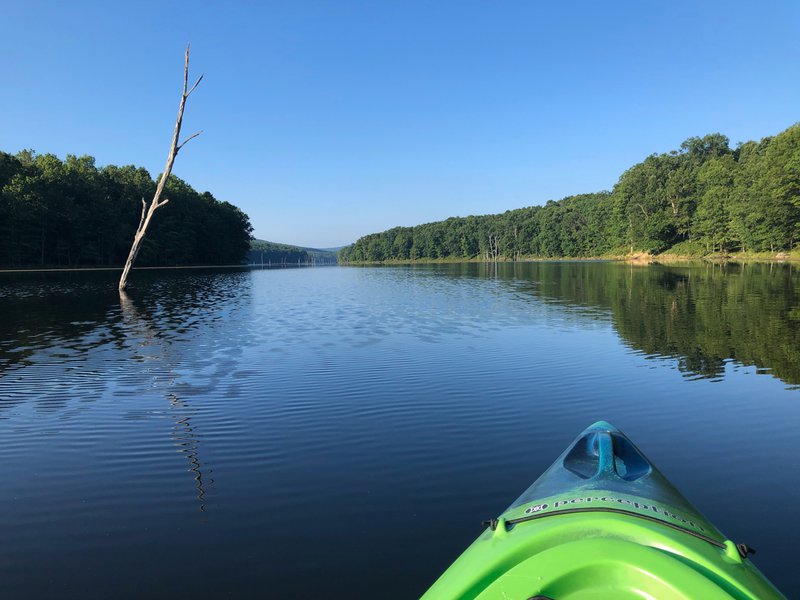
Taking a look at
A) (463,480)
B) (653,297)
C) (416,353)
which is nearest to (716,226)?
(653,297)

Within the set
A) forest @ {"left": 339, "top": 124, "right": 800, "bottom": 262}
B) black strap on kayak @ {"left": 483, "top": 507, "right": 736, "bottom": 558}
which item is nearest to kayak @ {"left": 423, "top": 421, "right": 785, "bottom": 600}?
black strap on kayak @ {"left": 483, "top": 507, "right": 736, "bottom": 558}

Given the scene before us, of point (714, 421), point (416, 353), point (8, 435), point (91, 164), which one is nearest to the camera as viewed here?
point (8, 435)

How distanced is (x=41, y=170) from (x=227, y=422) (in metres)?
88.2

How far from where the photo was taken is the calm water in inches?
180

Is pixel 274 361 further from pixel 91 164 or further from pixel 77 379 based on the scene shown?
pixel 91 164

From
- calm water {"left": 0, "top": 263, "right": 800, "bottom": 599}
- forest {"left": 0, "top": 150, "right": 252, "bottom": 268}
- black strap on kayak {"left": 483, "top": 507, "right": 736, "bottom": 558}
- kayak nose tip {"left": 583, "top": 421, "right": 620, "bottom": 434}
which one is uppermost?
forest {"left": 0, "top": 150, "right": 252, "bottom": 268}

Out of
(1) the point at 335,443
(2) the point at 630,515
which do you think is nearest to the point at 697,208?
(1) the point at 335,443

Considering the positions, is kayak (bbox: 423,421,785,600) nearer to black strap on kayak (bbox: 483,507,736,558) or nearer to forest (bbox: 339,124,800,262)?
black strap on kayak (bbox: 483,507,736,558)

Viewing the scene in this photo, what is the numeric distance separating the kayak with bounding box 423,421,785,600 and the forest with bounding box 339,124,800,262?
8351cm

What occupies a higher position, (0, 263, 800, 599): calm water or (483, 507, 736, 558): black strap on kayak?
(483, 507, 736, 558): black strap on kayak

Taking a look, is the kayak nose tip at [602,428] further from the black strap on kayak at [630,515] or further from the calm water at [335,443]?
the black strap on kayak at [630,515]

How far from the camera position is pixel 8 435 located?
8000 mm

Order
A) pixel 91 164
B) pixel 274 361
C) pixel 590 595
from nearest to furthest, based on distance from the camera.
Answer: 1. pixel 590 595
2. pixel 274 361
3. pixel 91 164

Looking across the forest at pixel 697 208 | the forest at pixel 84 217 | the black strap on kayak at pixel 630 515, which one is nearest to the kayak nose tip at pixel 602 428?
the black strap on kayak at pixel 630 515
